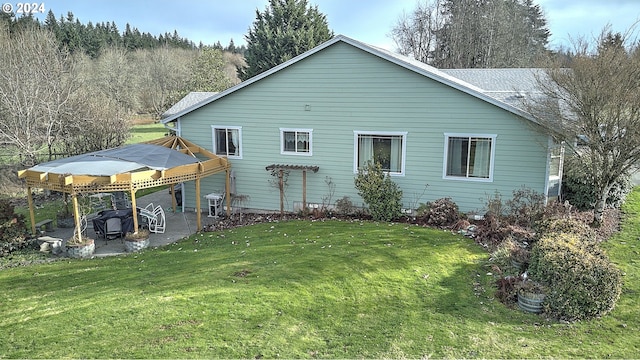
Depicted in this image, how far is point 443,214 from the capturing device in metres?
11.4

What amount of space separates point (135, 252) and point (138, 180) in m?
1.82

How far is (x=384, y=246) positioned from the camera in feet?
31.4

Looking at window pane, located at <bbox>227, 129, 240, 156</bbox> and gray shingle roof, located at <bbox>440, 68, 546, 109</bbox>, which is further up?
gray shingle roof, located at <bbox>440, 68, 546, 109</bbox>

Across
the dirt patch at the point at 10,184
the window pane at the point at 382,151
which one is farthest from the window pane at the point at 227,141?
the dirt patch at the point at 10,184

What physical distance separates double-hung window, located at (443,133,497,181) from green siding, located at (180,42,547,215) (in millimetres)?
159

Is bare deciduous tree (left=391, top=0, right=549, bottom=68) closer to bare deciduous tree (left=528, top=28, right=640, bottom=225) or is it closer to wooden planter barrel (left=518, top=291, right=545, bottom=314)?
bare deciduous tree (left=528, top=28, right=640, bottom=225)

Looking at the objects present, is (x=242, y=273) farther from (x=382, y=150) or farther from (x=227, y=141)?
(x=227, y=141)

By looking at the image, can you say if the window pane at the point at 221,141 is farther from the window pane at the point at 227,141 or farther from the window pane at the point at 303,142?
the window pane at the point at 303,142

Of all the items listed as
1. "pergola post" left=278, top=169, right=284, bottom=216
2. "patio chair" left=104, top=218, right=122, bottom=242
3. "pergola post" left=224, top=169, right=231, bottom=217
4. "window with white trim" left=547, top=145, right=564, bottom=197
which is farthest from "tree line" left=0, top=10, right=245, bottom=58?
"window with white trim" left=547, top=145, right=564, bottom=197

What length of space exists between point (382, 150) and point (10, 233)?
33.9 feet

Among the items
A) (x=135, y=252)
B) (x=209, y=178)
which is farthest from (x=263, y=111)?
(x=135, y=252)

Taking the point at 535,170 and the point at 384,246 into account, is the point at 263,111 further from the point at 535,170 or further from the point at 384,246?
the point at 535,170

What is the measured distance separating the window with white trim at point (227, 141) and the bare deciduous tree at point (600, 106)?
905cm

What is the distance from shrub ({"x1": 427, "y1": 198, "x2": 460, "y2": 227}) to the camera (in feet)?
37.5
